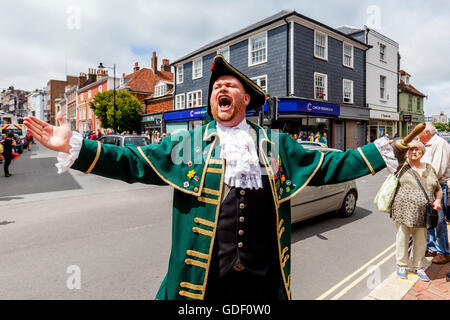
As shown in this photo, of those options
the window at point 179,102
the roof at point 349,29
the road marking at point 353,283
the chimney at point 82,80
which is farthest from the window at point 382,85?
the chimney at point 82,80

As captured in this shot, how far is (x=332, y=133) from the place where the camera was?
20.8 metres

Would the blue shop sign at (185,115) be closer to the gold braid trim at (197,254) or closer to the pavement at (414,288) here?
the pavement at (414,288)

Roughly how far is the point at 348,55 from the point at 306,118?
21.8 feet

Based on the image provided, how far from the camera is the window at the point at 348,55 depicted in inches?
845

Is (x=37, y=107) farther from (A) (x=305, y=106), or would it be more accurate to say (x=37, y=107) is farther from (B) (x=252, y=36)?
(A) (x=305, y=106)

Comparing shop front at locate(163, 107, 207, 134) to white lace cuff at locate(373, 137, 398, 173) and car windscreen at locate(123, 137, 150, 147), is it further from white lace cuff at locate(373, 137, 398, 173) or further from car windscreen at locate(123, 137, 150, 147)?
white lace cuff at locate(373, 137, 398, 173)

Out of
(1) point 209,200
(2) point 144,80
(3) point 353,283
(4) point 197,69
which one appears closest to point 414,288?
(3) point 353,283

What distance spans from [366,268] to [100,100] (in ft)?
102

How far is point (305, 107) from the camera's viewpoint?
18.1 m

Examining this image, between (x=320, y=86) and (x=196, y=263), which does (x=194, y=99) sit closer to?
(x=320, y=86)

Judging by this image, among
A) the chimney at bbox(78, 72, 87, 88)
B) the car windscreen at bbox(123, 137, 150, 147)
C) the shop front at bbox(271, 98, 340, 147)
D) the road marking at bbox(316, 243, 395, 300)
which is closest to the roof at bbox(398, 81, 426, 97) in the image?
the shop front at bbox(271, 98, 340, 147)

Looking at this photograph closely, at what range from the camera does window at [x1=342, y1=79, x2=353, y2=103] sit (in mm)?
21656

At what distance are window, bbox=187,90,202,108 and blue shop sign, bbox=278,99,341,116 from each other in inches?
340

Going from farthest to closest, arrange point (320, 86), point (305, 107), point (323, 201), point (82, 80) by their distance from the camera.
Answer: point (82, 80), point (320, 86), point (305, 107), point (323, 201)
